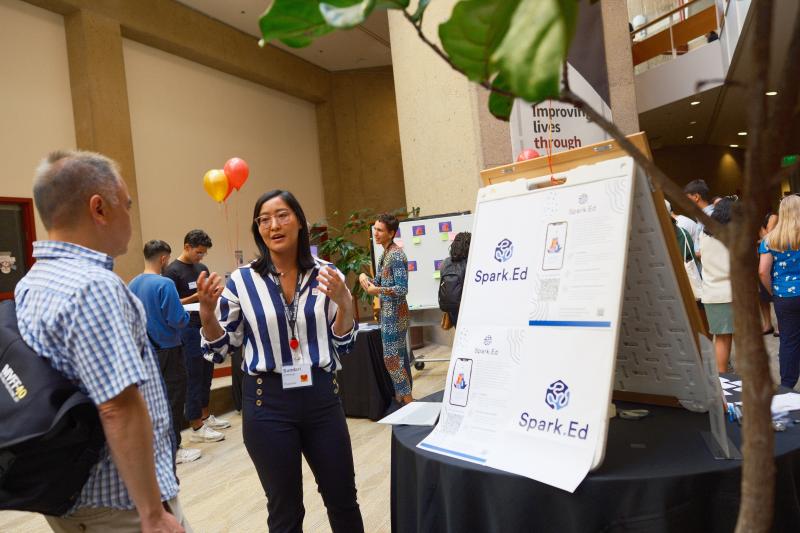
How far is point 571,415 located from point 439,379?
5144 mm

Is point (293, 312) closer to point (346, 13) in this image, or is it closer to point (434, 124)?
point (346, 13)

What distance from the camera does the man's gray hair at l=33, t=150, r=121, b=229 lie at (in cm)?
130

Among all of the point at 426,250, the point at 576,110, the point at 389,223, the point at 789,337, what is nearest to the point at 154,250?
the point at 389,223

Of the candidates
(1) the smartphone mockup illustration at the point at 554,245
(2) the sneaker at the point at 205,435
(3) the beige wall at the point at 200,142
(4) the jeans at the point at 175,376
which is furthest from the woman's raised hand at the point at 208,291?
(3) the beige wall at the point at 200,142

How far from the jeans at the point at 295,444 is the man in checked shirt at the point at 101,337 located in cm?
57

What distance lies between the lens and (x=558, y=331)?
4.34 feet

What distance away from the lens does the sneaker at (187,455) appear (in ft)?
14.6

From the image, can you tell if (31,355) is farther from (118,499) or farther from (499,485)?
(499,485)

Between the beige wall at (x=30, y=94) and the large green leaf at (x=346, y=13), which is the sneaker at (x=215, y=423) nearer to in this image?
the beige wall at (x=30, y=94)

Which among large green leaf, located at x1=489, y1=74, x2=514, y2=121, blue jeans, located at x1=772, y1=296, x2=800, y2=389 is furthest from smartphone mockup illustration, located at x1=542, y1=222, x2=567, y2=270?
blue jeans, located at x1=772, y1=296, x2=800, y2=389

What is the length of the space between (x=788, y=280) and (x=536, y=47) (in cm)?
426

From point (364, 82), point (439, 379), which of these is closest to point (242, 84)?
point (364, 82)

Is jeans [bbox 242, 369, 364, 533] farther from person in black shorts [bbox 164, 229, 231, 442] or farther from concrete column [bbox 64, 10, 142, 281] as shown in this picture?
concrete column [bbox 64, 10, 142, 281]

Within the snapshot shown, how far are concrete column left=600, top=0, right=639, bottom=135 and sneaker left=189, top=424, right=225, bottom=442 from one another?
486cm
